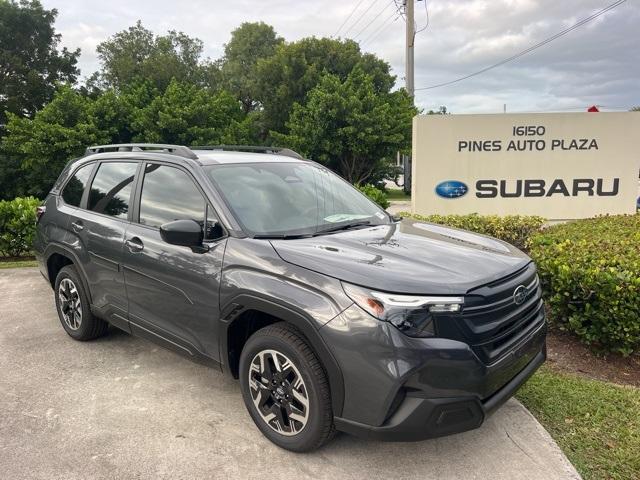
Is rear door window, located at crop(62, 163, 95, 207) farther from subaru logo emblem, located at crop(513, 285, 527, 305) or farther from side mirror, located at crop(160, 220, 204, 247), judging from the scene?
subaru logo emblem, located at crop(513, 285, 527, 305)

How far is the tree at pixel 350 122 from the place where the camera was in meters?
21.6

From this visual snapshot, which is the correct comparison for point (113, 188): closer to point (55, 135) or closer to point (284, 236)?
point (284, 236)

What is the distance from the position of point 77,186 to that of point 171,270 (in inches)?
78.5

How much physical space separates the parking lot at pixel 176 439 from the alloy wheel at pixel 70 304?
51 cm

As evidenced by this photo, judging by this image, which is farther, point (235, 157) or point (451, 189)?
point (451, 189)

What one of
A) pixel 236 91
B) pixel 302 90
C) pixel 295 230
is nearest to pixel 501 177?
pixel 295 230

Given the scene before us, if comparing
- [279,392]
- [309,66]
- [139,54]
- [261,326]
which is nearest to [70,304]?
[261,326]

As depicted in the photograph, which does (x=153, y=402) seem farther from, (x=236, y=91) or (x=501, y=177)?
(x=236, y=91)

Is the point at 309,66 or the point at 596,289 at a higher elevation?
the point at 309,66

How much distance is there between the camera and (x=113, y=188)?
13.8 feet

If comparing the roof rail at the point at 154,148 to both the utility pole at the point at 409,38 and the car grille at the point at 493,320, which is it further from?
the utility pole at the point at 409,38

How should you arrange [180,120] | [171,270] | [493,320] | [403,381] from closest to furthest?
[403,381], [493,320], [171,270], [180,120]

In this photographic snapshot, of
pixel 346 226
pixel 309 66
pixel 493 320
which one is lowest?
pixel 493 320

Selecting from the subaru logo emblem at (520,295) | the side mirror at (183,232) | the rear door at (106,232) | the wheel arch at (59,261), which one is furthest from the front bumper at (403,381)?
the wheel arch at (59,261)
